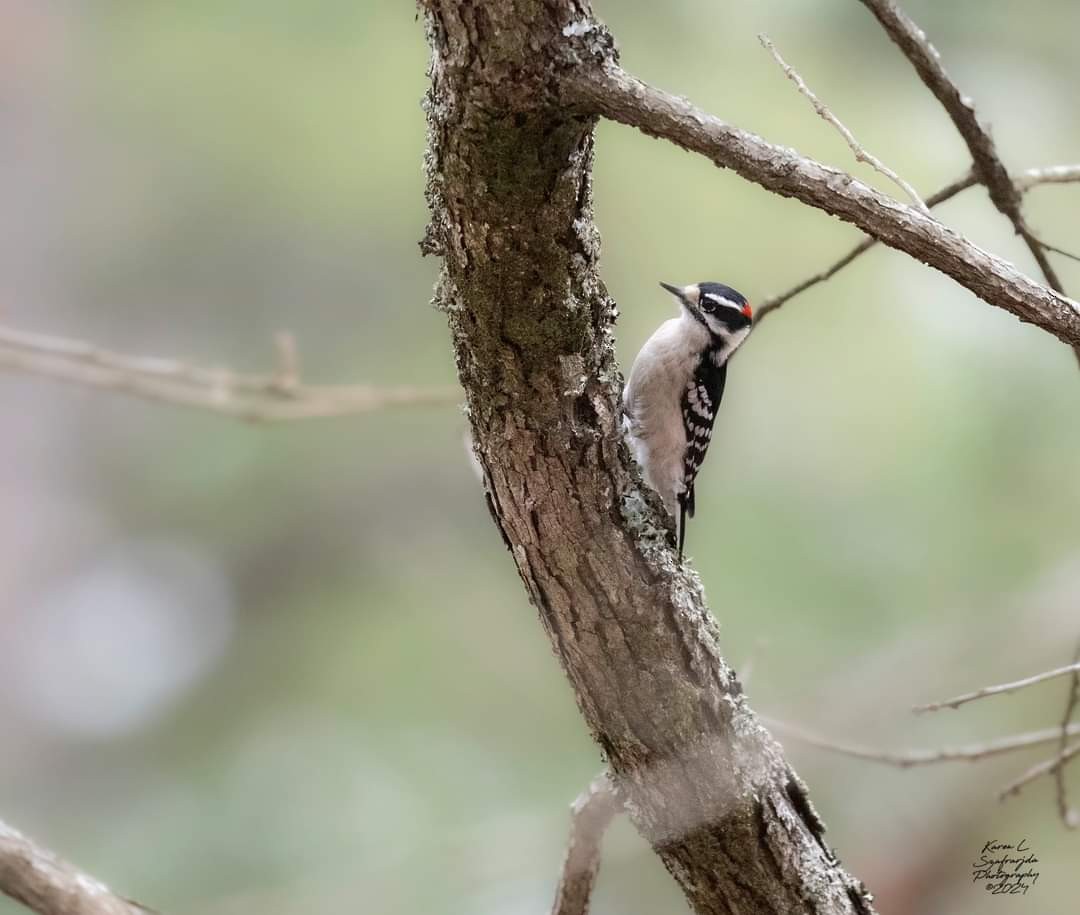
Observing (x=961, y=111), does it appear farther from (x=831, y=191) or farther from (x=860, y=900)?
(x=860, y=900)

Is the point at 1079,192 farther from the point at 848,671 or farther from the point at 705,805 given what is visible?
the point at 705,805

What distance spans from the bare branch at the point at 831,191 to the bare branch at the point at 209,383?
1624 millimetres

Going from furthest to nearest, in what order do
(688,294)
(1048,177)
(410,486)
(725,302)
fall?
(410,486) → (688,294) → (725,302) → (1048,177)

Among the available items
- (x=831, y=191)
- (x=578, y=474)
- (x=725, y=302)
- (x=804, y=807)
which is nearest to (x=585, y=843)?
(x=804, y=807)

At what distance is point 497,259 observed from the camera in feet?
5.19

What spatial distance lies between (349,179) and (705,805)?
3.79 meters

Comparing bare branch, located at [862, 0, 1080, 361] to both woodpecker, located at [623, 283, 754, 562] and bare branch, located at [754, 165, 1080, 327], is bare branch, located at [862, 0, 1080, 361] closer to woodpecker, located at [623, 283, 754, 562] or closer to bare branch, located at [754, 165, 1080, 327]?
bare branch, located at [754, 165, 1080, 327]

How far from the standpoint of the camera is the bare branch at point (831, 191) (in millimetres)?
1400

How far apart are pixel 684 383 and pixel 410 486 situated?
2665mm

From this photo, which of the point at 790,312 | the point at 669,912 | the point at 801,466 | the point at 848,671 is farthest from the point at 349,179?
the point at 669,912

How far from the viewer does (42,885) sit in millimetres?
1721

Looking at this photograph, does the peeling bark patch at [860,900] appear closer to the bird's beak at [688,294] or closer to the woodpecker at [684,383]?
the woodpecker at [684,383]

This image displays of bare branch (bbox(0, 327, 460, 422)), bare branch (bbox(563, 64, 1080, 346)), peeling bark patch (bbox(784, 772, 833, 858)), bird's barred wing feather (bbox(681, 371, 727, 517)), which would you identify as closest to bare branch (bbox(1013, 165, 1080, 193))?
bare branch (bbox(563, 64, 1080, 346))

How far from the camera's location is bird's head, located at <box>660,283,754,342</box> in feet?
10.3
